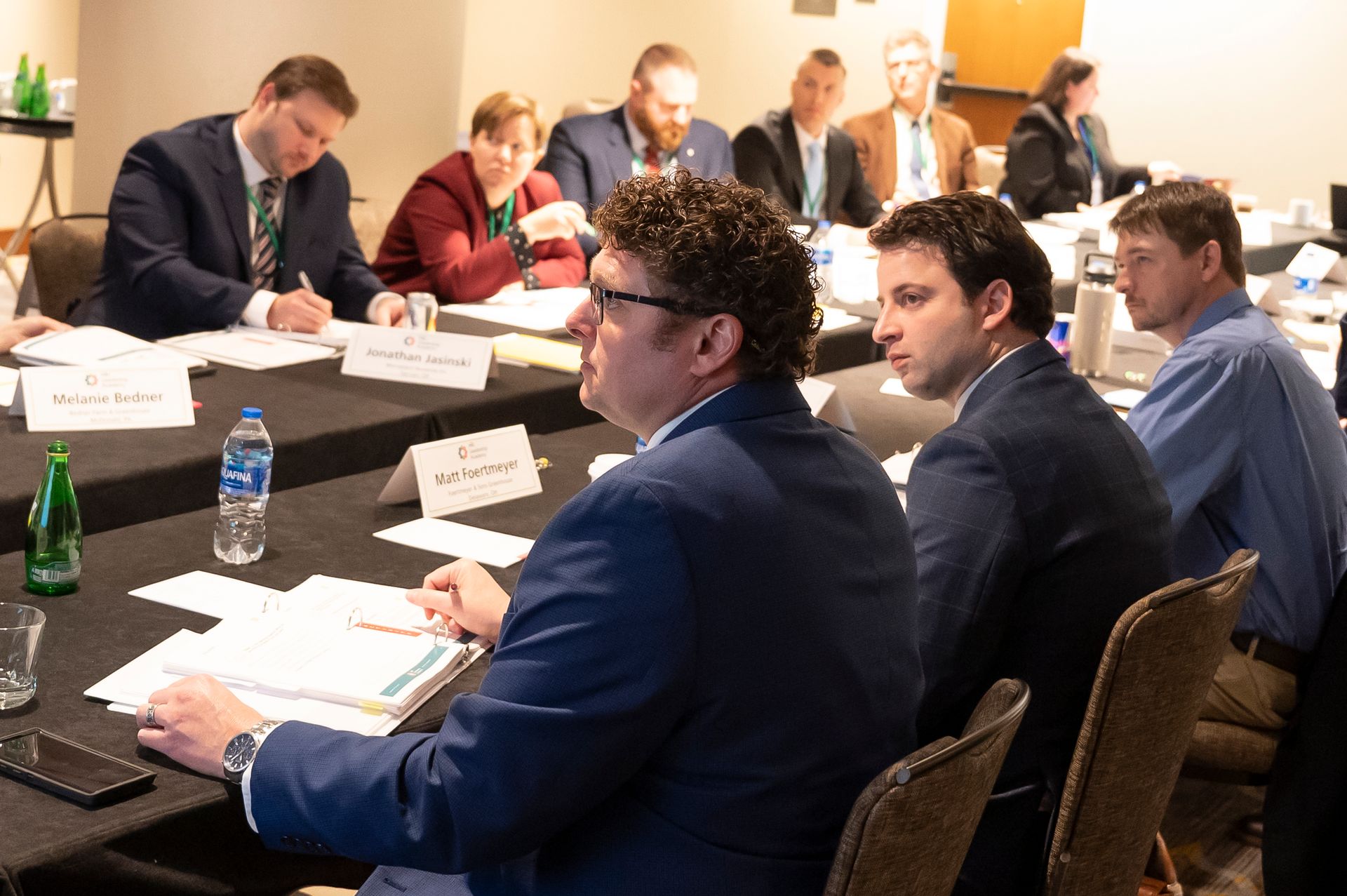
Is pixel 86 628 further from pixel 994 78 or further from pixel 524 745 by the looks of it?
pixel 994 78

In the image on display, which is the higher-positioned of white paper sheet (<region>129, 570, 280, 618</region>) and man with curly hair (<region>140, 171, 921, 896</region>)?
man with curly hair (<region>140, 171, 921, 896</region>)

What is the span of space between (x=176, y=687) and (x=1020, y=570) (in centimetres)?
97

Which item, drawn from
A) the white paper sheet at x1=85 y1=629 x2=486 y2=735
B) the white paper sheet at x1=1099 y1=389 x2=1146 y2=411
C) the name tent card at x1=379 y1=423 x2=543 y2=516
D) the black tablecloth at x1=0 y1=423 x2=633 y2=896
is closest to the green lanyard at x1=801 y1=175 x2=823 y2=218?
the white paper sheet at x1=1099 y1=389 x2=1146 y2=411

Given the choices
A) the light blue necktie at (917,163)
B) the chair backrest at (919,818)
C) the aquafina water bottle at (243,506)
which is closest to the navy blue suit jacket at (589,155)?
the light blue necktie at (917,163)

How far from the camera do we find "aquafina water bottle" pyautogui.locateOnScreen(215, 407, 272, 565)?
192cm

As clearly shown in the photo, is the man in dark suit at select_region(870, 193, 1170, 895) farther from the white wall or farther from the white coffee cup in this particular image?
the white wall

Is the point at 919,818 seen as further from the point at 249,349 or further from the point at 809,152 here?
the point at 809,152

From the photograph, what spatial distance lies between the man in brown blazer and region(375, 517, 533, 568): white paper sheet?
15.4ft

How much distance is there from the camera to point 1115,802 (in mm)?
1642

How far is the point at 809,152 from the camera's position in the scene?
615cm

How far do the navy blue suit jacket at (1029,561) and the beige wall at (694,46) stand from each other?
19.4 feet

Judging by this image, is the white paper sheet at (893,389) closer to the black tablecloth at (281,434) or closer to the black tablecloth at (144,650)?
the black tablecloth at (281,434)

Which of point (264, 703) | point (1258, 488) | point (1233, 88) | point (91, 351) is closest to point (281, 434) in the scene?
point (91, 351)

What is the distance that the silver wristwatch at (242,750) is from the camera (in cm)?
125
